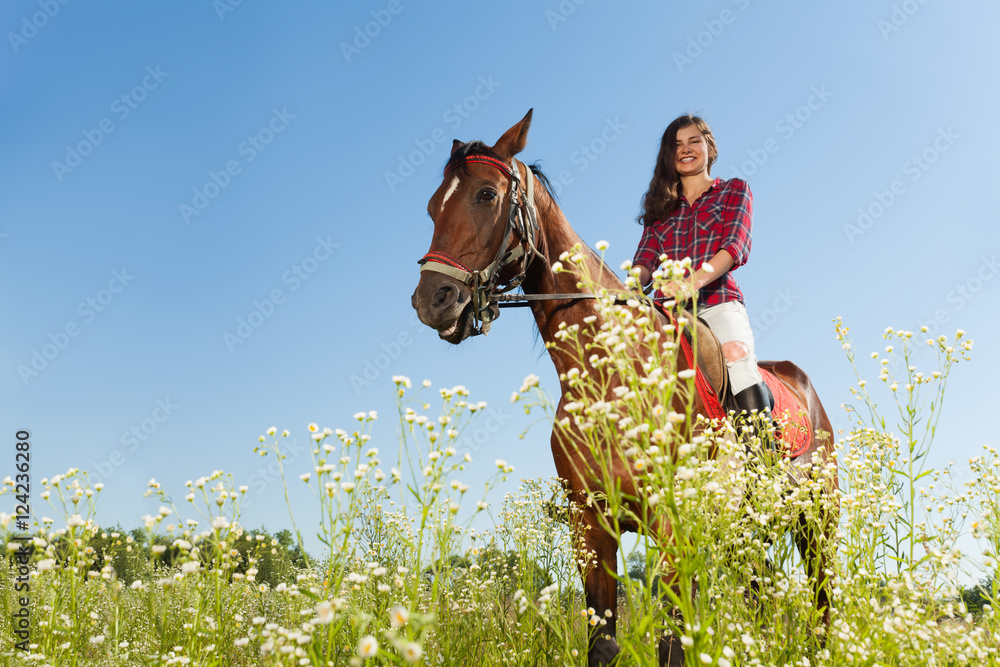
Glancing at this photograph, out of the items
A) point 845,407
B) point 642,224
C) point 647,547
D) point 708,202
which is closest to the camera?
point 647,547

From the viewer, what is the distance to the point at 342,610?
2.11 metres

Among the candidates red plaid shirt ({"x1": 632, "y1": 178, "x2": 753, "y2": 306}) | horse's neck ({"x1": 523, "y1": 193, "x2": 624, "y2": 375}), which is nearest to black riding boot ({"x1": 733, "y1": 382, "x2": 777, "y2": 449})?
red plaid shirt ({"x1": 632, "y1": 178, "x2": 753, "y2": 306})

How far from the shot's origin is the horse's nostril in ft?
14.0

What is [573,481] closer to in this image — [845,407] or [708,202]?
[845,407]

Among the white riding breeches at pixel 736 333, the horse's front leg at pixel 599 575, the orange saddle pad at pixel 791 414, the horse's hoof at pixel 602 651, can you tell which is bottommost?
the horse's hoof at pixel 602 651

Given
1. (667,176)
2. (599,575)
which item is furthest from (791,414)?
(667,176)

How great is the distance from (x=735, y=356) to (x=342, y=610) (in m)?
3.64

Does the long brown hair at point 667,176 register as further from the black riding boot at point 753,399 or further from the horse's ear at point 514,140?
the black riding boot at point 753,399

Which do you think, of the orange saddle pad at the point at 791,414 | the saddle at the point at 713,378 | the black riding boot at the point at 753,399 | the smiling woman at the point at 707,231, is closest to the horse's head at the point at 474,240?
the smiling woman at the point at 707,231

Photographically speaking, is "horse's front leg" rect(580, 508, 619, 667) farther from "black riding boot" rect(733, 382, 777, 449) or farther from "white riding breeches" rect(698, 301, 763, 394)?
"white riding breeches" rect(698, 301, 763, 394)

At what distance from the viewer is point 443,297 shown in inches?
169

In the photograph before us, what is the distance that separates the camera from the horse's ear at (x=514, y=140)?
5105mm

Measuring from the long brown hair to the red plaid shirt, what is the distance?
0.10 m

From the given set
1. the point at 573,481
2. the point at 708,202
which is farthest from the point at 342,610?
the point at 708,202
